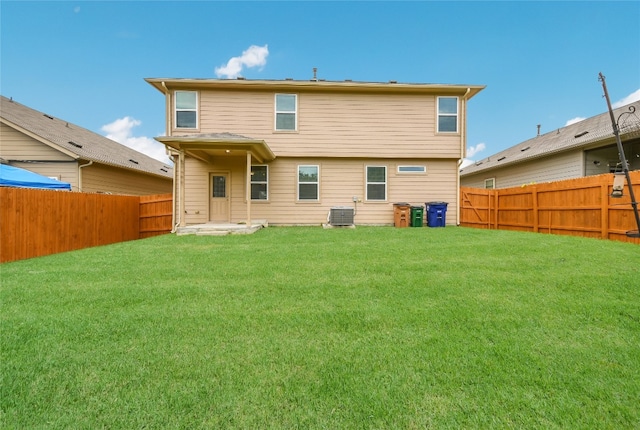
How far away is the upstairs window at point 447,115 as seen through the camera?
11.3 meters

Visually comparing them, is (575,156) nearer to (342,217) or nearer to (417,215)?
(417,215)

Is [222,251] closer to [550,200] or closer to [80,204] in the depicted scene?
[80,204]

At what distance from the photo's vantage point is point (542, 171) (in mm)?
13539

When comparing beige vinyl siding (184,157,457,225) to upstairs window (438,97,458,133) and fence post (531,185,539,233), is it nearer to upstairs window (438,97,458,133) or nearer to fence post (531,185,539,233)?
upstairs window (438,97,458,133)

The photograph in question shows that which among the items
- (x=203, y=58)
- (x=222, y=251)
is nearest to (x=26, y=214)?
(x=222, y=251)

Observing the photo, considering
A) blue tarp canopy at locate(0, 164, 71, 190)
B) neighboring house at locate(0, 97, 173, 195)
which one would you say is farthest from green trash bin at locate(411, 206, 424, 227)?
neighboring house at locate(0, 97, 173, 195)

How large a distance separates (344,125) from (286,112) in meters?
2.29

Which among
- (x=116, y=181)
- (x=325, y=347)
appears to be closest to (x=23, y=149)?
(x=116, y=181)

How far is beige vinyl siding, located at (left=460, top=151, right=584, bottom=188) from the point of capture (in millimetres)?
11906

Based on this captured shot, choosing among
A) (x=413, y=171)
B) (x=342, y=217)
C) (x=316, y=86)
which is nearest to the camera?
(x=342, y=217)

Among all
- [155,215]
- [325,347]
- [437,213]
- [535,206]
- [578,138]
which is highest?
[578,138]

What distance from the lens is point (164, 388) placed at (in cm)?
187

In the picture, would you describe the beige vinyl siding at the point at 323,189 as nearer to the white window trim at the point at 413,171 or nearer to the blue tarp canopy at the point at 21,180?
the white window trim at the point at 413,171

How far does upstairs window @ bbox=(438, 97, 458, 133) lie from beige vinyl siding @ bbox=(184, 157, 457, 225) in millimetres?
1272
